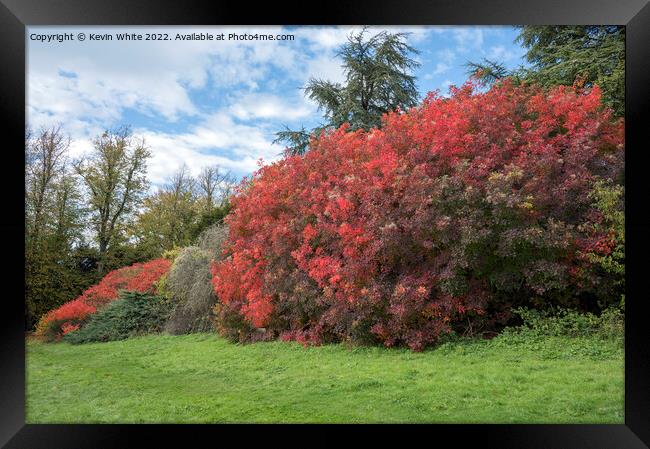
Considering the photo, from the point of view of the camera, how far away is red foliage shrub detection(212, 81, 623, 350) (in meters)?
6.64

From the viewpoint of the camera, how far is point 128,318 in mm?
10250

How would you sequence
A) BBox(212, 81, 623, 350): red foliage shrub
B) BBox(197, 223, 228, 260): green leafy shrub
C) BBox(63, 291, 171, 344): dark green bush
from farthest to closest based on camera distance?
BBox(197, 223, 228, 260): green leafy shrub → BBox(63, 291, 171, 344): dark green bush → BBox(212, 81, 623, 350): red foliage shrub

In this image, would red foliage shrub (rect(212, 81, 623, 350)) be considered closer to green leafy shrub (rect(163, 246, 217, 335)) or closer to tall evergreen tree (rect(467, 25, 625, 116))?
tall evergreen tree (rect(467, 25, 625, 116))

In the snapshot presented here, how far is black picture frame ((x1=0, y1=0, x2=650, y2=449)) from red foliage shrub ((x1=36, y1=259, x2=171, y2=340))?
309cm

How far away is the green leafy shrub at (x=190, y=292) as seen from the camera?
10328 mm

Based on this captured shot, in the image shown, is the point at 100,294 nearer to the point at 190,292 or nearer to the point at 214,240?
the point at 190,292

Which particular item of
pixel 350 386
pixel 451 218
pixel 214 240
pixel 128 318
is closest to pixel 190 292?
pixel 214 240

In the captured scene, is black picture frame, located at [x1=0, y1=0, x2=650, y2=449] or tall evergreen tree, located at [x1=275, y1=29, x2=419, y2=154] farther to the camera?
tall evergreen tree, located at [x1=275, y1=29, x2=419, y2=154]

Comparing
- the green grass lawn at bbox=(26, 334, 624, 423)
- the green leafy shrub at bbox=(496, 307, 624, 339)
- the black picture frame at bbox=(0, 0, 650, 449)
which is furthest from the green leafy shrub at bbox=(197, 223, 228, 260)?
the green leafy shrub at bbox=(496, 307, 624, 339)

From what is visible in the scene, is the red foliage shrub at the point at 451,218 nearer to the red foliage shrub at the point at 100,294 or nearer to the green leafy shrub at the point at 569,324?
the green leafy shrub at the point at 569,324

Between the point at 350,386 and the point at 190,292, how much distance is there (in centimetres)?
553

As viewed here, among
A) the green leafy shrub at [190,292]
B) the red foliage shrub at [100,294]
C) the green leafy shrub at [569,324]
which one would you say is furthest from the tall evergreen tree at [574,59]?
the red foliage shrub at [100,294]
